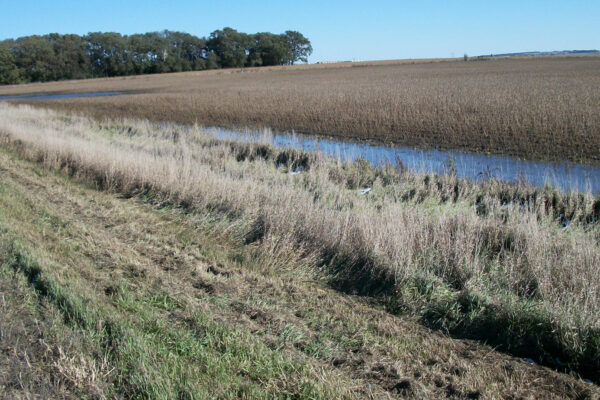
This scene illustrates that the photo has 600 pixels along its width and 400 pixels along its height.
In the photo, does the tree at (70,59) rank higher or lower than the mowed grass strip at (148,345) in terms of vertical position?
higher

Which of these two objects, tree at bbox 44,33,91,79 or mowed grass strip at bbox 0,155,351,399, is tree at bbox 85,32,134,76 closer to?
tree at bbox 44,33,91,79

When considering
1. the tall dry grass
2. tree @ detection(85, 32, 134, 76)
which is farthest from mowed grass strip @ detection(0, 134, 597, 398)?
tree @ detection(85, 32, 134, 76)

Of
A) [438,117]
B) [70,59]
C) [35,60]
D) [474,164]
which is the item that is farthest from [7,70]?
[474,164]

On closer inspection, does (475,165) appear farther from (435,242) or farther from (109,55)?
(109,55)

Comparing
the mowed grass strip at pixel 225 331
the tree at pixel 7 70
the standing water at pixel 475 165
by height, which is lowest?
the mowed grass strip at pixel 225 331

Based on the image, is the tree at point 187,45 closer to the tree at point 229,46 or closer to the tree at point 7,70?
the tree at point 229,46

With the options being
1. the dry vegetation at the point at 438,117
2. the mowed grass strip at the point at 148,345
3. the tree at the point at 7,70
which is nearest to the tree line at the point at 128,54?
the tree at the point at 7,70

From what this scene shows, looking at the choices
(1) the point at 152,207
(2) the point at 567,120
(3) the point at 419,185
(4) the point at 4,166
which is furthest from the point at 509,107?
(4) the point at 4,166

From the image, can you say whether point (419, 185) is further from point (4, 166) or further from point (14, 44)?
point (14, 44)

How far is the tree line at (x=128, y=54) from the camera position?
96062 mm

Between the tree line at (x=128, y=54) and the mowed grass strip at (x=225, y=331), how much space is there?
347 ft

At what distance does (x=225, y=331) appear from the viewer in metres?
4.05

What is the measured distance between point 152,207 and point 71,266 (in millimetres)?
3309

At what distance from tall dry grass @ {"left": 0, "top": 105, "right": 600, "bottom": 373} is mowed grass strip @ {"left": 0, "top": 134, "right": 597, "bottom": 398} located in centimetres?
42
